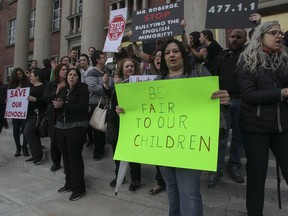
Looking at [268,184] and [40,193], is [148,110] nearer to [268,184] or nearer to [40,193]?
[268,184]

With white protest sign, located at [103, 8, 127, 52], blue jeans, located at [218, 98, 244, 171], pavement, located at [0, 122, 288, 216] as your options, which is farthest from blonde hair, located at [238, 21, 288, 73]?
white protest sign, located at [103, 8, 127, 52]

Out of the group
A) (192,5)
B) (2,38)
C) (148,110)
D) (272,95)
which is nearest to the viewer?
(272,95)

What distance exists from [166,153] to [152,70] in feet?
7.86

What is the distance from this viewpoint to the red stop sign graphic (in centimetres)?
581

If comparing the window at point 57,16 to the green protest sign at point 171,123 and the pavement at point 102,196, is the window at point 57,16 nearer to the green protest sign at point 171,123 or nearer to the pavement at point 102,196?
the pavement at point 102,196

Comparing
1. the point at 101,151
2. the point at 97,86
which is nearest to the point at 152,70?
the point at 97,86

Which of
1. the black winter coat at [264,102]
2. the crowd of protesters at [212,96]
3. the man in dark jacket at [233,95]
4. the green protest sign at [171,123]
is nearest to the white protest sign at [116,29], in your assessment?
the crowd of protesters at [212,96]

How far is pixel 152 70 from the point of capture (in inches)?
186

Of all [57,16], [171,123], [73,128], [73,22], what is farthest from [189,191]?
[57,16]

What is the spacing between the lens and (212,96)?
238 centimetres

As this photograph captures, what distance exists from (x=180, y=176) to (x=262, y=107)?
0.90 m

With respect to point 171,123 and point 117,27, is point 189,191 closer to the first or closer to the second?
point 171,123

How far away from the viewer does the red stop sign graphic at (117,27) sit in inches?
229

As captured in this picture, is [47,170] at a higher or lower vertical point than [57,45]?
lower
